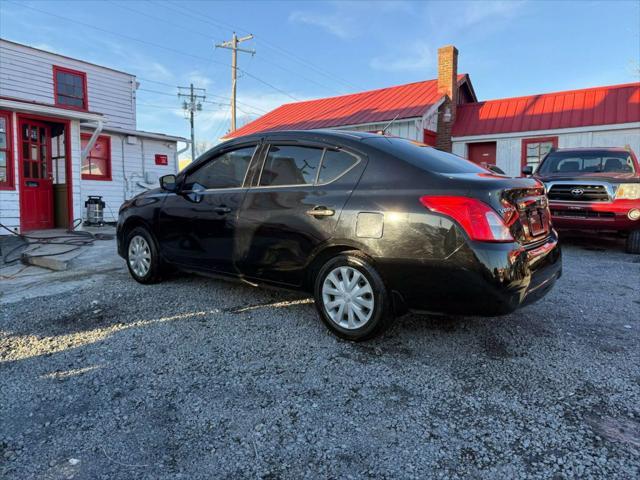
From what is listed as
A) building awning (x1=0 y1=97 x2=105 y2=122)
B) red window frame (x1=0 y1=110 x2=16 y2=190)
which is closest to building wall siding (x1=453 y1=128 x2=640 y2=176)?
building awning (x1=0 y1=97 x2=105 y2=122)

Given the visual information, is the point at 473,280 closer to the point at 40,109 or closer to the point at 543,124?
the point at 40,109

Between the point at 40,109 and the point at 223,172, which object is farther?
the point at 40,109

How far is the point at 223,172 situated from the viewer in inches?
164

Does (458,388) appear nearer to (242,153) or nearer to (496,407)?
(496,407)

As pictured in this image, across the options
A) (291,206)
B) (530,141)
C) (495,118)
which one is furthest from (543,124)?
(291,206)

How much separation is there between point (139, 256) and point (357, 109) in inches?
543

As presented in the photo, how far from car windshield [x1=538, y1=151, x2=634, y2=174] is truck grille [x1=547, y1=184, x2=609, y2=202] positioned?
0.94 m

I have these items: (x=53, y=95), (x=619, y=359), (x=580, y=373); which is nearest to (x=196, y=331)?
(x=580, y=373)

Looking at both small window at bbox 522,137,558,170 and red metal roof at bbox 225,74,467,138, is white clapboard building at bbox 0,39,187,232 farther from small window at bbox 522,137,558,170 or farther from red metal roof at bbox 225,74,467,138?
small window at bbox 522,137,558,170

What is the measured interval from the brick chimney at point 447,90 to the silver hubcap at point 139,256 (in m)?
13.2

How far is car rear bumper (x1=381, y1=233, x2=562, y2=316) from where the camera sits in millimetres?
2672

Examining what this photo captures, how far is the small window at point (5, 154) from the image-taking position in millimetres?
8484

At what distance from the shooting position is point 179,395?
99.2 inches

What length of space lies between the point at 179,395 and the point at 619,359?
2.89 m
